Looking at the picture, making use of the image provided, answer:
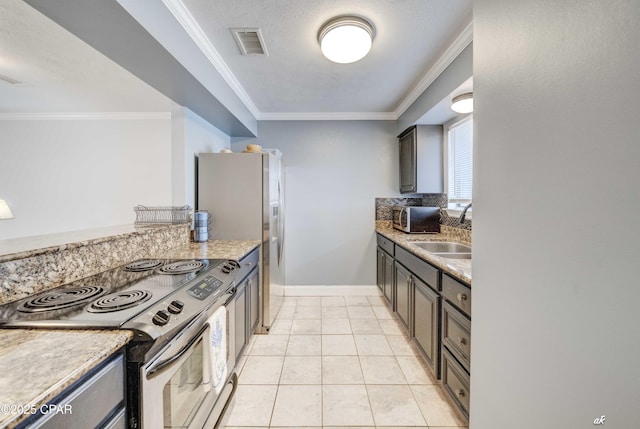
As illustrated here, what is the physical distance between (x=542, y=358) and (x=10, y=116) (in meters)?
5.61

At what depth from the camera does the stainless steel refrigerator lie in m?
2.57

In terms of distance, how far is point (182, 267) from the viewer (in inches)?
62.1

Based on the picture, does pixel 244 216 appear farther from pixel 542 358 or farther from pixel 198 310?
pixel 542 358

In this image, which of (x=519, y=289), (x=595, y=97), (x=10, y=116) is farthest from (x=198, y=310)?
(x=10, y=116)

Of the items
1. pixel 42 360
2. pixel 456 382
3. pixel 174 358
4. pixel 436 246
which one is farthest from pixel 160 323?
pixel 436 246

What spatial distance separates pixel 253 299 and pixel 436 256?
5.16 feet

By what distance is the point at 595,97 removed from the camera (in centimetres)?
50

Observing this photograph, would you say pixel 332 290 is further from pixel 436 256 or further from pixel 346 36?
pixel 346 36

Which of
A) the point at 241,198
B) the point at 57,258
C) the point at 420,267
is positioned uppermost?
the point at 241,198

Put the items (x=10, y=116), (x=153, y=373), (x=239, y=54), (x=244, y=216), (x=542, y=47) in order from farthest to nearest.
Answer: (x=10, y=116)
(x=244, y=216)
(x=239, y=54)
(x=153, y=373)
(x=542, y=47)

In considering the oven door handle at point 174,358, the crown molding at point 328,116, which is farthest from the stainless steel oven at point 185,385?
the crown molding at point 328,116

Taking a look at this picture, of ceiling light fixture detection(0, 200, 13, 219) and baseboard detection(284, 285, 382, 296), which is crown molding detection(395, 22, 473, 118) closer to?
baseboard detection(284, 285, 382, 296)

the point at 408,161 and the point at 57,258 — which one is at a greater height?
the point at 408,161

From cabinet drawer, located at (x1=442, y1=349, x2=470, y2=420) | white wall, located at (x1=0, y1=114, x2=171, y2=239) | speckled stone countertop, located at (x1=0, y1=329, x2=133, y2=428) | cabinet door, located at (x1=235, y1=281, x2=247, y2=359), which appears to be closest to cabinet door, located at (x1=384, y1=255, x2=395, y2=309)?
cabinet drawer, located at (x1=442, y1=349, x2=470, y2=420)
